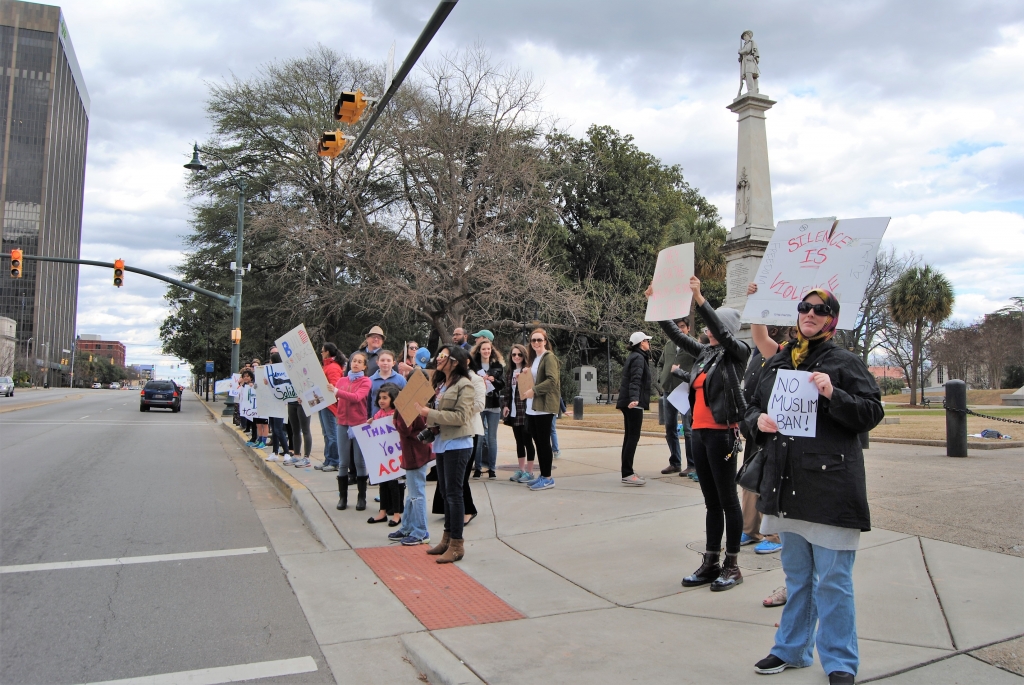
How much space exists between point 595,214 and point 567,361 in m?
7.91

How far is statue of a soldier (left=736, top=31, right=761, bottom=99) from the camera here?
15594 millimetres

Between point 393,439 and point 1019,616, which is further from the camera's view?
point 393,439

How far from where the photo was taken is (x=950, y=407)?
10.2m

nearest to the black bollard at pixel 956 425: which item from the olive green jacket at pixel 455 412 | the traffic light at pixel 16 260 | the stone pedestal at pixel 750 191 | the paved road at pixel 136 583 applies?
the stone pedestal at pixel 750 191

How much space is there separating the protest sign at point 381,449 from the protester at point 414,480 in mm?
266

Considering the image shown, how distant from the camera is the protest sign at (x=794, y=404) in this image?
3318mm

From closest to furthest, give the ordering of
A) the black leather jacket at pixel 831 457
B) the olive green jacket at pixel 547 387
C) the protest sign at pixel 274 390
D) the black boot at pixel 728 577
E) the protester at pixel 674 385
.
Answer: the black leather jacket at pixel 831 457
the black boot at pixel 728 577
the protester at pixel 674 385
the olive green jacket at pixel 547 387
the protest sign at pixel 274 390

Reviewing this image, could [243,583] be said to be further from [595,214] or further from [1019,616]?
[595,214]

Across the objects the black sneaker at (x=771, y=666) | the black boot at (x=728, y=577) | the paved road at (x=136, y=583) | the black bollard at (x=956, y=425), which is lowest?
the paved road at (x=136, y=583)

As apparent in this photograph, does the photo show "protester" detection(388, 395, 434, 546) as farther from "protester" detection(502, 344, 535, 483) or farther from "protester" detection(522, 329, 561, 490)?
"protester" detection(502, 344, 535, 483)

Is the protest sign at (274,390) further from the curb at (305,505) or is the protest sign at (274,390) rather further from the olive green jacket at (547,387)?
the olive green jacket at (547,387)

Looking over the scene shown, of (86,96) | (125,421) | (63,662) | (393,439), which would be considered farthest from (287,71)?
(86,96)

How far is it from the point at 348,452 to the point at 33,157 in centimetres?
14013

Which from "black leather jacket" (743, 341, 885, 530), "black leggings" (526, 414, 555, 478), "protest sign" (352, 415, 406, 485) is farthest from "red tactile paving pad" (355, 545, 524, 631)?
"black leggings" (526, 414, 555, 478)
